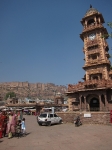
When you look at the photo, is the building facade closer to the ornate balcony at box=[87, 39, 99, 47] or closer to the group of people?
the ornate balcony at box=[87, 39, 99, 47]

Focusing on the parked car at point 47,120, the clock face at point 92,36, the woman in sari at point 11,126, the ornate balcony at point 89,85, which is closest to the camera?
the woman in sari at point 11,126

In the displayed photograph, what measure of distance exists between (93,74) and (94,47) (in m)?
5.81

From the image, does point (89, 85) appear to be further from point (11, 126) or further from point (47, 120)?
point (11, 126)

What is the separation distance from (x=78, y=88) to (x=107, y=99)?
5246 millimetres

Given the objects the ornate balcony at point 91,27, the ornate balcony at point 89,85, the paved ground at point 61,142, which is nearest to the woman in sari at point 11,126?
the paved ground at point 61,142

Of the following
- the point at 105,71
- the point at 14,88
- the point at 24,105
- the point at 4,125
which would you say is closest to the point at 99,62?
the point at 105,71

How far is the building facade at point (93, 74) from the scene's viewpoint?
77.0 feet

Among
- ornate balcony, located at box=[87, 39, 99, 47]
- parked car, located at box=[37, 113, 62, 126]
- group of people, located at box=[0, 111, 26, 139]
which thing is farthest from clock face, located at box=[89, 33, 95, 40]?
group of people, located at box=[0, 111, 26, 139]

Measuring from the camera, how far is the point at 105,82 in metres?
23.2

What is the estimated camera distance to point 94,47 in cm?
2930

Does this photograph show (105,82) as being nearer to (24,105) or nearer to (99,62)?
(99,62)

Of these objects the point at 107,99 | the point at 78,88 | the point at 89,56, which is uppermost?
the point at 89,56

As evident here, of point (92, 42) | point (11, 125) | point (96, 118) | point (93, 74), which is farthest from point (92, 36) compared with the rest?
point (11, 125)

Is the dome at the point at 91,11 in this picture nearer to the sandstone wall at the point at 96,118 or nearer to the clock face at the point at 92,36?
the clock face at the point at 92,36
